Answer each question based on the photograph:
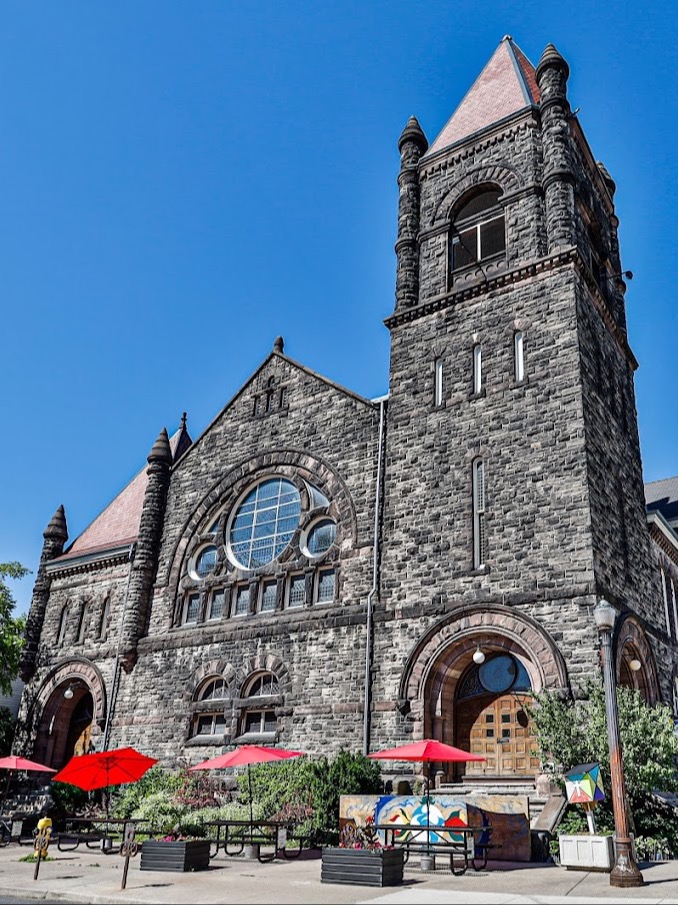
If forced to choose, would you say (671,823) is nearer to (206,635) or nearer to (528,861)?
(528,861)

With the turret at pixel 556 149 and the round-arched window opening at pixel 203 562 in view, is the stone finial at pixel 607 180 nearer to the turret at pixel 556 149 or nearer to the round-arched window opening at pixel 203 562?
the turret at pixel 556 149

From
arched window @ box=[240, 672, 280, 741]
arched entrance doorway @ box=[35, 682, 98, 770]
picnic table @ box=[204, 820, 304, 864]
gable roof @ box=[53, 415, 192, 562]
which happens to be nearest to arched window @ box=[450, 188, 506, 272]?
gable roof @ box=[53, 415, 192, 562]

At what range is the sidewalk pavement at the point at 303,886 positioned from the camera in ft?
33.4

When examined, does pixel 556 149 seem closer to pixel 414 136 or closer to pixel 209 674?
pixel 414 136

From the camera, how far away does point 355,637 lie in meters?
20.7

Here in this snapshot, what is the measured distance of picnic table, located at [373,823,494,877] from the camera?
13.3 m

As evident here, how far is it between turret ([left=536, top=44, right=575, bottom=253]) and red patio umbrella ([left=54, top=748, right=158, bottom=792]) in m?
16.3

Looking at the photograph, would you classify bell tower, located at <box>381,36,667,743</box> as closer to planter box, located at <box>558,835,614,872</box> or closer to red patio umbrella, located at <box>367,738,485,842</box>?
red patio umbrella, located at <box>367,738,485,842</box>

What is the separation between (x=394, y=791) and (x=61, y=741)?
1376 centimetres

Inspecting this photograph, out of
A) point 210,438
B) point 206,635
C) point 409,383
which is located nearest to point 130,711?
point 206,635

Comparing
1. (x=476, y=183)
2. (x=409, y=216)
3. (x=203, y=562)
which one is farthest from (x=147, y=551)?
(x=476, y=183)

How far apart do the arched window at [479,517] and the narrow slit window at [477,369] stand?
2195 mm

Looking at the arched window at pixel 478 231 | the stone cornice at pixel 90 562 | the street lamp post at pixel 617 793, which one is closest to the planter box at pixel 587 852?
the street lamp post at pixel 617 793

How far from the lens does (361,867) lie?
1171 centimetres
